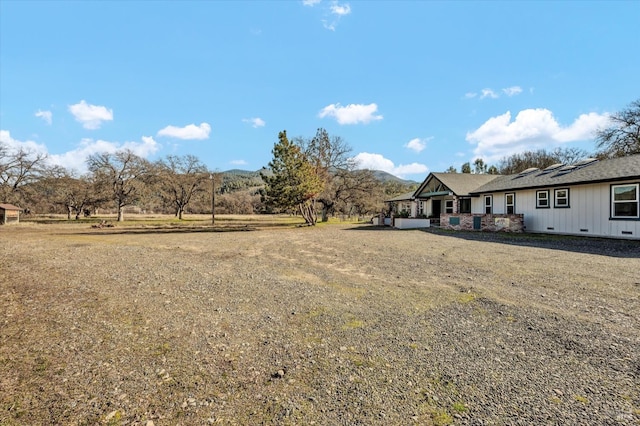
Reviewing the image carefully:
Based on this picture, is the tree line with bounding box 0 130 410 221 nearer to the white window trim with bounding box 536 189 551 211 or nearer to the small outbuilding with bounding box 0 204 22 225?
the small outbuilding with bounding box 0 204 22 225

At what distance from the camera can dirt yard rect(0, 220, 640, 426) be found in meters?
2.38

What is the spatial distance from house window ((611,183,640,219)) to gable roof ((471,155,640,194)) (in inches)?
22.3

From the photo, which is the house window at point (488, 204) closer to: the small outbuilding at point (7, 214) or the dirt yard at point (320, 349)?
the dirt yard at point (320, 349)

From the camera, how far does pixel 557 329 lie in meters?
3.87

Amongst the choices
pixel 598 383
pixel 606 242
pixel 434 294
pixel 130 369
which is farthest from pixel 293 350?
pixel 606 242

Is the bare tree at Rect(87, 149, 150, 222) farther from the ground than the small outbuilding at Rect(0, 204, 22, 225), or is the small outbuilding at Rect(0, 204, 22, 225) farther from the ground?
the bare tree at Rect(87, 149, 150, 222)

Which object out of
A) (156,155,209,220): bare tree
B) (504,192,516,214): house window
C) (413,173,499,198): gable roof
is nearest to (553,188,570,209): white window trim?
(504,192,516,214): house window

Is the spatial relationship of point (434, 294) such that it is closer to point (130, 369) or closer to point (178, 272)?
point (130, 369)

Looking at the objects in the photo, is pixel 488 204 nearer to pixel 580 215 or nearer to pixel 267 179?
pixel 580 215

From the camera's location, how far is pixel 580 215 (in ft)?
49.6

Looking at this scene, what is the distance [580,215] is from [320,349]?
1728 cm

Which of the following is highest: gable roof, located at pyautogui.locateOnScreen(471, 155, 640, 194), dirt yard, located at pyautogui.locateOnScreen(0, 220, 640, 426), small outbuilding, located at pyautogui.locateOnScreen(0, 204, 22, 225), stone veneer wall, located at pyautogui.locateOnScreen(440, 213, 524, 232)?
gable roof, located at pyautogui.locateOnScreen(471, 155, 640, 194)

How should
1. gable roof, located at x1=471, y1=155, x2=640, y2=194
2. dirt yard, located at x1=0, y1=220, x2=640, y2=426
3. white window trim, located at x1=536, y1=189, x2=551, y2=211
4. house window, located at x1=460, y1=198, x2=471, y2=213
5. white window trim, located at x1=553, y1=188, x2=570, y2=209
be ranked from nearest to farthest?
dirt yard, located at x1=0, y1=220, x2=640, y2=426, gable roof, located at x1=471, y1=155, x2=640, y2=194, white window trim, located at x1=553, y1=188, x2=570, y2=209, white window trim, located at x1=536, y1=189, x2=551, y2=211, house window, located at x1=460, y1=198, x2=471, y2=213

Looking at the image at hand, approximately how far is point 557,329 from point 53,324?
639 centimetres
